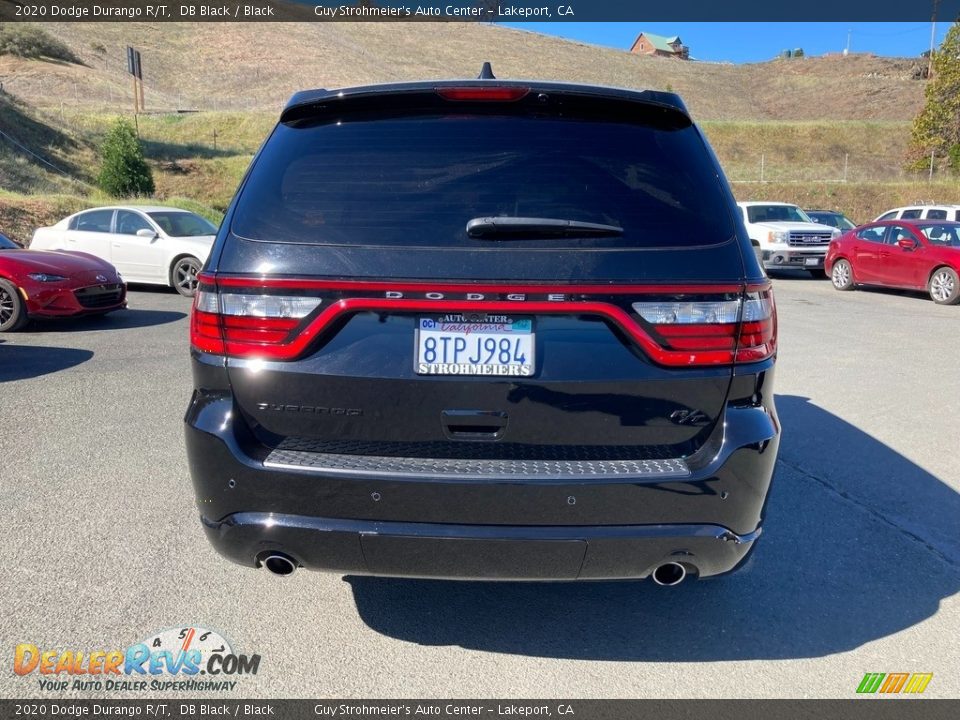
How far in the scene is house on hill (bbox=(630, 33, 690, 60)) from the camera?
123 meters

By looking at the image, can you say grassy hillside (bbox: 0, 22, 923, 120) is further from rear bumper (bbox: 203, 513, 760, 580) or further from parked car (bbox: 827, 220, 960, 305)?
rear bumper (bbox: 203, 513, 760, 580)

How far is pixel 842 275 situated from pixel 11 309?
14783mm

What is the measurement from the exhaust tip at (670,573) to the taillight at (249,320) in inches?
56.7

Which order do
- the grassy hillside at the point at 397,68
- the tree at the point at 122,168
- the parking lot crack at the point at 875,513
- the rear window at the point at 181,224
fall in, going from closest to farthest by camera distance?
the parking lot crack at the point at 875,513 < the rear window at the point at 181,224 < the tree at the point at 122,168 < the grassy hillside at the point at 397,68

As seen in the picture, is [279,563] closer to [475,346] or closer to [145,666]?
[145,666]

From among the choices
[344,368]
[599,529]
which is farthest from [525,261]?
[599,529]

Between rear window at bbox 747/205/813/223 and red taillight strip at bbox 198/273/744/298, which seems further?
rear window at bbox 747/205/813/223

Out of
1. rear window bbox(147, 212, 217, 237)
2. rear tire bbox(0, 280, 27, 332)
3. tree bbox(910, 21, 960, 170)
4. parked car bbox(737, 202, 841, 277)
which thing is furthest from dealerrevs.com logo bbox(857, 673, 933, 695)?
tree bbox(910, 21, 960, 170)

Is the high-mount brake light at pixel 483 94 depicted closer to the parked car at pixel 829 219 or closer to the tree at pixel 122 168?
the parked car at pixel 829 219

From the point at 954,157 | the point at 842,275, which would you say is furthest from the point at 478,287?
the point at 954,157

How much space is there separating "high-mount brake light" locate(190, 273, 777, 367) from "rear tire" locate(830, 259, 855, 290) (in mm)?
14831

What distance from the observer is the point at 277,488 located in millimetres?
2510

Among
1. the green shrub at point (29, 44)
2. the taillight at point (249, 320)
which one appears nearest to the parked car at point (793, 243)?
the taillight at point (249, 320)

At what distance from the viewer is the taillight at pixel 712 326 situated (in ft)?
8.05
